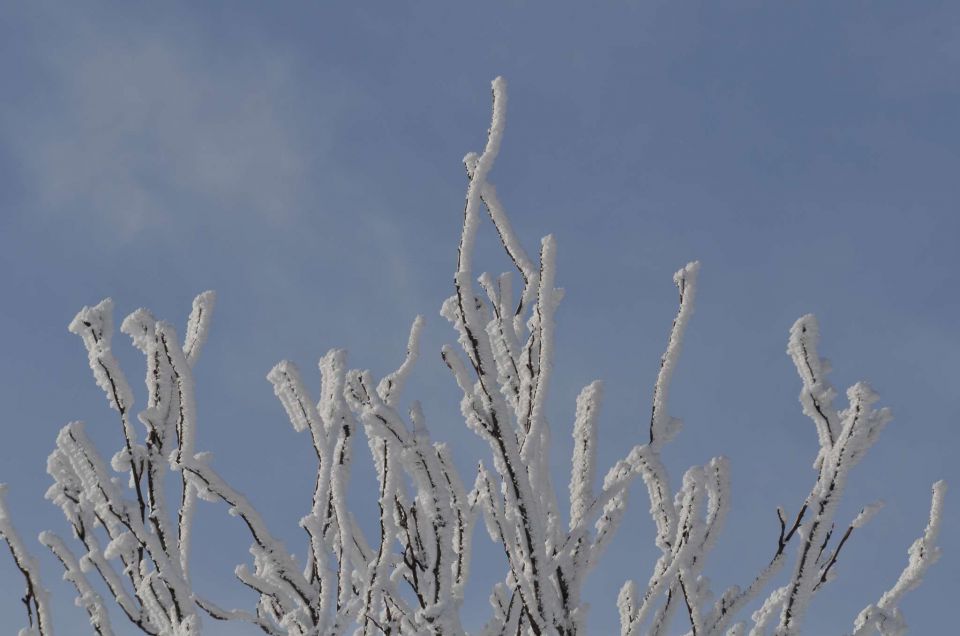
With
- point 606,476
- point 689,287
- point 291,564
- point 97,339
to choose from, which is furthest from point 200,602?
point 689,287

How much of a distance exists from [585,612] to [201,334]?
170cm

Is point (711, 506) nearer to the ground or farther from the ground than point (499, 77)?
nearer to the ground

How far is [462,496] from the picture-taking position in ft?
10.3

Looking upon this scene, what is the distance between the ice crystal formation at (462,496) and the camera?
9.93 ft

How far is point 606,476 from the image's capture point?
3.52 meters

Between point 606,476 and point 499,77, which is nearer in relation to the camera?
point 499,77

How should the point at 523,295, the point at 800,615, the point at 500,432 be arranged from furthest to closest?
the point at 523,295 → the point at 800,615 → the point at 500,432

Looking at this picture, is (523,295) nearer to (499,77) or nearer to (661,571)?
(499,77)

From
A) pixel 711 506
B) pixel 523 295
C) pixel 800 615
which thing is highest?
pixel 523 295

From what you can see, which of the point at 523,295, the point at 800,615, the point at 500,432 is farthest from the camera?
the point at 523,295

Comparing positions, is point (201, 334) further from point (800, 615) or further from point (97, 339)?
point (800, 615)

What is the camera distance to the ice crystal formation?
3.03 metres

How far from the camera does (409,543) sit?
326 cm

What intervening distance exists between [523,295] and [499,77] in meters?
0.80
